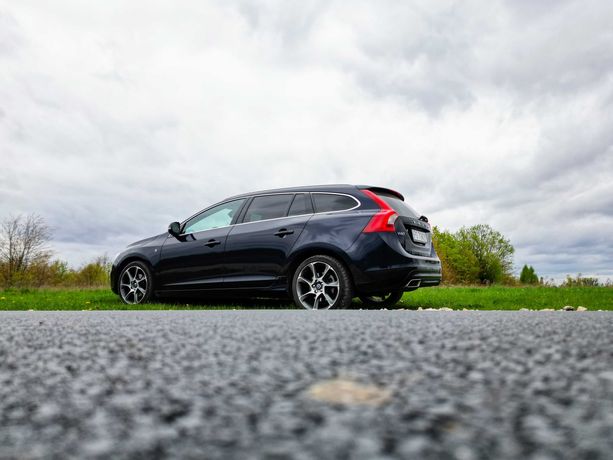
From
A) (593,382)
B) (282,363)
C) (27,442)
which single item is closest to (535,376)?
(593,382)

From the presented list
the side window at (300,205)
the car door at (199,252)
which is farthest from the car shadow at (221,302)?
the side window at (300,205)

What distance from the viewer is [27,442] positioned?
1.01m

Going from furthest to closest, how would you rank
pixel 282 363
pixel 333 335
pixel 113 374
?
pixel 333 335
pixel 282 363
pixel 113 374

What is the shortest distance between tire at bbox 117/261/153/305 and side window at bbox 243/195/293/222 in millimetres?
2171

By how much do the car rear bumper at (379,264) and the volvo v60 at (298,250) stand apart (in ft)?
0.04

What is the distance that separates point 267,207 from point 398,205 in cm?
203

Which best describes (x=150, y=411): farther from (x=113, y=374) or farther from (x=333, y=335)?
(x=333, y=335)

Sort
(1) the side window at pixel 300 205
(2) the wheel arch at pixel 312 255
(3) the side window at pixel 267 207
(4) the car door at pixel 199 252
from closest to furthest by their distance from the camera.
Answer: (2) the wheel arch at pixel 312 255, (1) the side window at pixel 300 205, (3) the side window at pixel 267 207, (4) the car door at pixel 199 252

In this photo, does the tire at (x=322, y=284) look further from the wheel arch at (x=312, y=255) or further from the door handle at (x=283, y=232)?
the door handle at (x=283, y=232)

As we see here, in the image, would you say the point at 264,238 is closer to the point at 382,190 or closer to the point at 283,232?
the point at 283,232

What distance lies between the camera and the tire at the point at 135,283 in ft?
30.3

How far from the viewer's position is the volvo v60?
7117mm

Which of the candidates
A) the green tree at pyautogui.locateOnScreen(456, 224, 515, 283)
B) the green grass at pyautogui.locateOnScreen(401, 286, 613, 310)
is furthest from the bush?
the green grass at pyautogui.locateOnScreen(401, 286, 613, 310)

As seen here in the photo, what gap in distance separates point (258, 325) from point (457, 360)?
137cm
